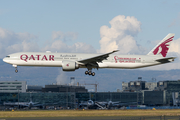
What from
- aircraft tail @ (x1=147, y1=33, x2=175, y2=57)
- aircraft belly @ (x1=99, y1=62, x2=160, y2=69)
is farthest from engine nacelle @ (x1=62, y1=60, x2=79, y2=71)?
Answer: aircraft tail @ (x1=147, y1=33, x2=175, y2=57)

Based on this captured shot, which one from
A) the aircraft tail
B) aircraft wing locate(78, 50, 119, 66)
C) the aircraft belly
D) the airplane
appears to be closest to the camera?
aircraft wing locate(78, 50, 119, 66)

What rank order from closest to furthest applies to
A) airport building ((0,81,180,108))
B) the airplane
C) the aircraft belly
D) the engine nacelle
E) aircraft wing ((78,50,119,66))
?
aircraft wing ((78,50,119,66)), the engine nacelle, the airplane, the aircraft belly, airport building ((0,81,180,108))

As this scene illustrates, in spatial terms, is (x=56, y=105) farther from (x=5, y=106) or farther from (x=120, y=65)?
(x=120, y=65)

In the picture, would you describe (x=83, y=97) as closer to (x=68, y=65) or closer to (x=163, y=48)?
(x=163, y=48)

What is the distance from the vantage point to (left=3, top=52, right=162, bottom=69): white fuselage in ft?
183

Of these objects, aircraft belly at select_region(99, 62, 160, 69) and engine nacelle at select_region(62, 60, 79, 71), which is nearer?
engine nacelle at select_region(62, 60, 79, 71)

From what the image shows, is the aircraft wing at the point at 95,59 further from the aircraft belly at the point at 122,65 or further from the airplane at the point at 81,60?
the aircraft belly at the point at 122,65

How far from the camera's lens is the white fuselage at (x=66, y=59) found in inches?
2192

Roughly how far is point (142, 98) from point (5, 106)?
7010 centimetres

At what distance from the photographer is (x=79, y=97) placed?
141 meters

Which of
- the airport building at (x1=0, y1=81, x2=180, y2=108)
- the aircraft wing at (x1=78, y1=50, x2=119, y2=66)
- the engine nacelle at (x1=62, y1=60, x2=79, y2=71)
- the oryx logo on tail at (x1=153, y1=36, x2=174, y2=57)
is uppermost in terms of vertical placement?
the oryx logo on tail at (x1=153, y1=36, x2=174, y2=57)

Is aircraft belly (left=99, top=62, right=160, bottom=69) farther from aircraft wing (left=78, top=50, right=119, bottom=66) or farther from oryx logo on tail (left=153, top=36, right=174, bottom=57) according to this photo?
oryx logo on tail (left=153, top=36, right=174, bottom=57)

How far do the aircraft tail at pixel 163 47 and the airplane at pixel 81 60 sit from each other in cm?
117

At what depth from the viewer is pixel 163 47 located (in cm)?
6344
